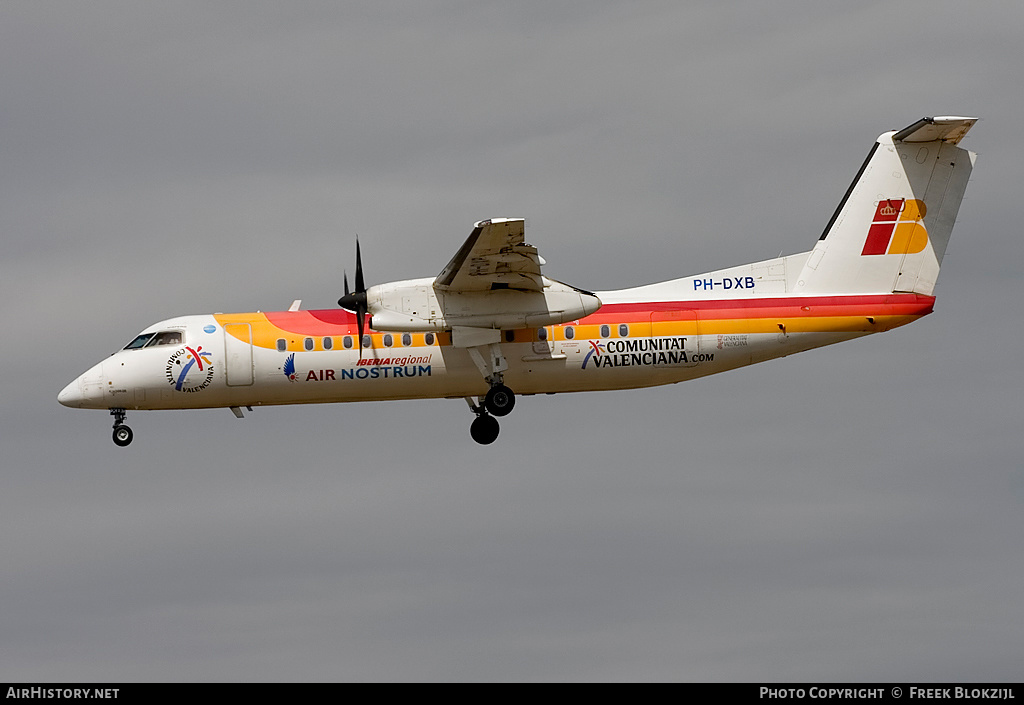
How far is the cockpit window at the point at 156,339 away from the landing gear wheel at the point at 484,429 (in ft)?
22.2

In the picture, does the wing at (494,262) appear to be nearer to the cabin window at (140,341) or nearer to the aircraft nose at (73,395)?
the cabin window at (140,341)

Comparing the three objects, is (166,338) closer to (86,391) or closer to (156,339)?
(156,339)

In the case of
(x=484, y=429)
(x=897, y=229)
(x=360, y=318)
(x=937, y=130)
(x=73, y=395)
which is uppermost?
(x=937, y=130)

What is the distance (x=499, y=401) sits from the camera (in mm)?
32875

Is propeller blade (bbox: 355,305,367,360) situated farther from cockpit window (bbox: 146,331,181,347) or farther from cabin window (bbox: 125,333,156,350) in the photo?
cabin window (bbox: 125,333,156,350)

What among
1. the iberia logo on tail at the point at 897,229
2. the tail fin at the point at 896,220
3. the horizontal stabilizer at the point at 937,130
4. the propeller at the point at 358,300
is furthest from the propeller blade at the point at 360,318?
the horizontal stabilizer at the point at 937,130

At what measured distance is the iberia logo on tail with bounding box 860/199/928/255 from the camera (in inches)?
1361

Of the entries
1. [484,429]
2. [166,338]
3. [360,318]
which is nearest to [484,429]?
[484,429]

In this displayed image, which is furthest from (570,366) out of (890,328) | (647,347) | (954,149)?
(954,149)

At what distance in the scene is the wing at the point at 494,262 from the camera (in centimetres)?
2995

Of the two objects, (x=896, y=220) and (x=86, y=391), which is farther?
(x=896, y=220)

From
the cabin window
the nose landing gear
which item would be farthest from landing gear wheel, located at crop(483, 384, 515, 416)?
the cabin window

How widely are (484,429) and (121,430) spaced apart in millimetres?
8027
